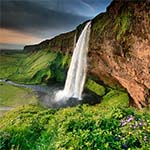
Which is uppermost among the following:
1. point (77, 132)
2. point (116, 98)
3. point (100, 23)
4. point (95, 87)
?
point (100, 23)

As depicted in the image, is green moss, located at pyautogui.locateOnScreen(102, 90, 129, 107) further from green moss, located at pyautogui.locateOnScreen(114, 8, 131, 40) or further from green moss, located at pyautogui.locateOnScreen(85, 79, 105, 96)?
green moss, located at pyautogui.locateOnScreen(114, 8, 131, 40)

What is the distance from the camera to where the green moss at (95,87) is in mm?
6133

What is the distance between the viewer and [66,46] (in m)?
6.12

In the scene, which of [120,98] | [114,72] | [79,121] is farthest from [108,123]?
[114,72]

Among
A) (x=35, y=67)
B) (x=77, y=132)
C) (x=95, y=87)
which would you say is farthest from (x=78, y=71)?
(x=77, y=132)

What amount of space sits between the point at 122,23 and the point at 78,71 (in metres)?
1.06

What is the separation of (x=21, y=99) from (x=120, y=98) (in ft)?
5.23

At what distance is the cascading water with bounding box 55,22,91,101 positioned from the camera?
5930mm

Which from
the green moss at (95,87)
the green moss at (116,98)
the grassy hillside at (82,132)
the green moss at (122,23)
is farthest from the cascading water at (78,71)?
the grassy hillside at (82,132)

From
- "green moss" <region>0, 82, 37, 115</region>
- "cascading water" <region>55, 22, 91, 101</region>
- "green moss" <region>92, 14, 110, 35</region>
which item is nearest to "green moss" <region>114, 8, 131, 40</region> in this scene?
"green moss" <region>92, 14, 110, 35</region>

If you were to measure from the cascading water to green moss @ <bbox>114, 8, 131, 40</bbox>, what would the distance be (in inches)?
21.3

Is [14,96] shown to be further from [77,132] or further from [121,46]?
[77,132]

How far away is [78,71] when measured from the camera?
6.27 meters

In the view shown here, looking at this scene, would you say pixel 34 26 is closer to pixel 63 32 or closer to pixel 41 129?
pixel 63 32
